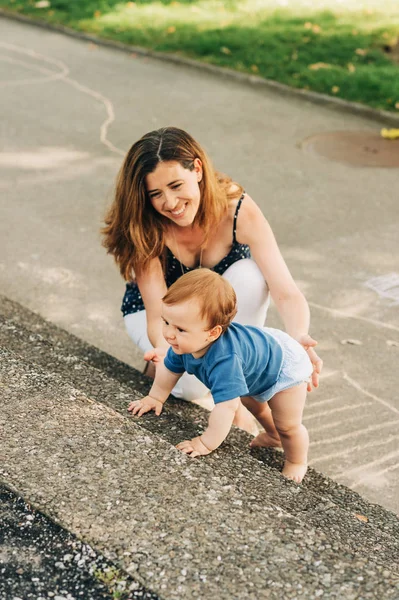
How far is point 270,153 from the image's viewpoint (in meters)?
7.48

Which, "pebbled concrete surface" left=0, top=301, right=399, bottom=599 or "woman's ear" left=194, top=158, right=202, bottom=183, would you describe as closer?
"pebbled concrete surface" left=0, top=301, right=399, bottom=599

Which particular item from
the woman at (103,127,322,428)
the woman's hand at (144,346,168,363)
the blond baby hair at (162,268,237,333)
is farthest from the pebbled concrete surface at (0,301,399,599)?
the woman at (103,127,322,428)

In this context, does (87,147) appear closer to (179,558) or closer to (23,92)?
(23,92)

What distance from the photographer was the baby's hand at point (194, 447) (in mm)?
2818

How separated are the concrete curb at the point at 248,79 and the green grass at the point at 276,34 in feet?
0.31

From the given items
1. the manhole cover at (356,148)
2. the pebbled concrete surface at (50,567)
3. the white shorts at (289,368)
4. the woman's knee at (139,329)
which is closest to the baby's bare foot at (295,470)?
the white shorts at (289,368)

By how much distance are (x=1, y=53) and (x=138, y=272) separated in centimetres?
807

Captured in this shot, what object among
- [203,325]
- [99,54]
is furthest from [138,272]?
[99,54]

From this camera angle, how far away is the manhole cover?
734 centimetres

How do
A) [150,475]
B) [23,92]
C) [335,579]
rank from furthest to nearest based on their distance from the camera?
1. [23,92]
2. [150,475]
3. [335,579]

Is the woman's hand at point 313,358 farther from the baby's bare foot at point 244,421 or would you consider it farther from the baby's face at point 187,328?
the baby's face at point 187,328

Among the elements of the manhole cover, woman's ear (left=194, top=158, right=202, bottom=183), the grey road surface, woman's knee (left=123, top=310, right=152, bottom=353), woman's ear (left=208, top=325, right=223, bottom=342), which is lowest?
the grey road surface

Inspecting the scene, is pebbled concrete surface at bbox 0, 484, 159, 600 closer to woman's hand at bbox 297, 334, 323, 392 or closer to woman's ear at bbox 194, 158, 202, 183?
woman's hand at bbox 297, 334, 323, 392

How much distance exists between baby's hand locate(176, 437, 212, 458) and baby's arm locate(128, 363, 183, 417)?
31 centimetres
